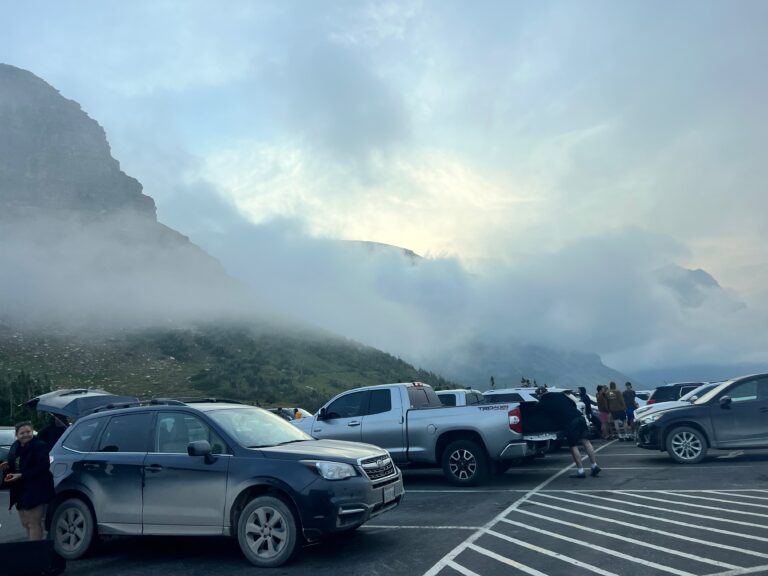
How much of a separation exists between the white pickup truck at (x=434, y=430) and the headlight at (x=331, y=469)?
5.31 m

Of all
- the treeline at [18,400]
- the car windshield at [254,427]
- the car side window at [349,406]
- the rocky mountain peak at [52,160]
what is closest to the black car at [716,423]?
the car side window at [349,406]

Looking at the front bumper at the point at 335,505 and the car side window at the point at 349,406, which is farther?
the car side window at the point at 349,406

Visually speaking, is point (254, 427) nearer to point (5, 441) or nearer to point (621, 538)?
point (621, 538)

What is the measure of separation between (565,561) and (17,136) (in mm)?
138500

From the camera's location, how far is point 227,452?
7.53 meters

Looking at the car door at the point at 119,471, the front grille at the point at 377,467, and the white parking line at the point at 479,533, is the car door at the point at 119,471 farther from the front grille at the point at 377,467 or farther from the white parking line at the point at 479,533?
the white parking line at the point at 479,533

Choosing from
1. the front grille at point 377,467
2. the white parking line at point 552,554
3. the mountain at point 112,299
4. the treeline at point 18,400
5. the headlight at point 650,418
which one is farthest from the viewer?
the mountain at point 112,299

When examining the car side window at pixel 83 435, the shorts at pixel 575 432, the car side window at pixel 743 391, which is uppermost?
the car side window at pixel 743 391

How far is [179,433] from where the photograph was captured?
26.0 feet

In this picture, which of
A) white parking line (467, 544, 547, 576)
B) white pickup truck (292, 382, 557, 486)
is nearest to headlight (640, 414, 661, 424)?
white pickup truck (292, 382, 557, 486)

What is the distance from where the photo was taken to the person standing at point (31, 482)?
7531 millimetres

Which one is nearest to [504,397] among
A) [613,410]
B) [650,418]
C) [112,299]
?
[613,410]

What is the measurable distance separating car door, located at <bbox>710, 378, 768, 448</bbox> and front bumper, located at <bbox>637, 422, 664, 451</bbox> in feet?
3.62

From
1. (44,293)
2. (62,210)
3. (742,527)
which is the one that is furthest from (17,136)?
(742,527)
